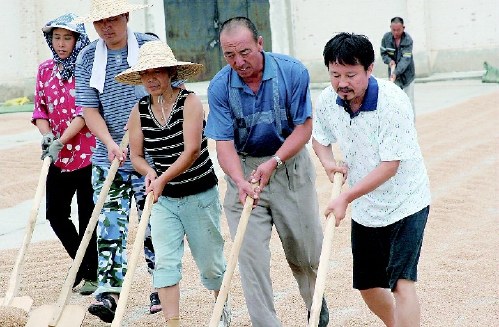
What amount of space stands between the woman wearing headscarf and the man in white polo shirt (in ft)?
7.41

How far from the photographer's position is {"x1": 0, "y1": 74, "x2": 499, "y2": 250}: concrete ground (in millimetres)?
8523

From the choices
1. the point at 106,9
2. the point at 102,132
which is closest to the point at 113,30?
the point at 106,9

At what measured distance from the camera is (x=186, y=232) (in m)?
5.12

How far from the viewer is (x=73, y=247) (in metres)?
6.44

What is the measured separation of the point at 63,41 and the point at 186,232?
1.70 m

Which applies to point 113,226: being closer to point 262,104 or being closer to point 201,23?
point 262,104

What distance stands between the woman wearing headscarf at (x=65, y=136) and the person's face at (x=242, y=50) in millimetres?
1741

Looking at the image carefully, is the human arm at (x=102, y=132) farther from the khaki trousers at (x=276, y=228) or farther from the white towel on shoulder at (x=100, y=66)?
the khaki trousers at (x=276, y=228)

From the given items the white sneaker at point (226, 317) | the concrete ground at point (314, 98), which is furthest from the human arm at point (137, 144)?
the concrete ground at point (314, 98)

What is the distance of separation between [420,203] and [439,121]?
10928mm

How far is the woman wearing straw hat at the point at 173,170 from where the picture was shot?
16.2ft

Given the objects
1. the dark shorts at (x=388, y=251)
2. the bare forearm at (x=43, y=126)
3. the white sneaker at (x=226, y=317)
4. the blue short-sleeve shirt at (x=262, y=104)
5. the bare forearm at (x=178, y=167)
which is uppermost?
the blue short-sleeve shirt at (x=262, y=104)

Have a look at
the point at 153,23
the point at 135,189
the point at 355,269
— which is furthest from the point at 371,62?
the point at 153,23

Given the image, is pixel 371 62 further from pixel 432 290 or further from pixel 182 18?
pixel 182 18
